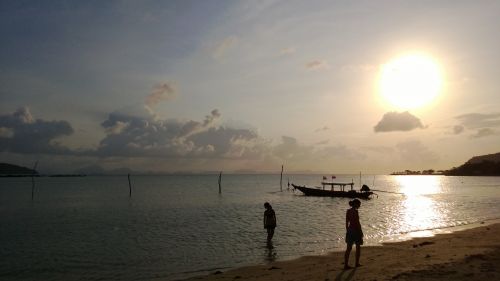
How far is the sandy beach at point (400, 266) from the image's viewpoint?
11655mm

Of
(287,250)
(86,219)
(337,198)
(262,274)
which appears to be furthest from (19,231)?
(337,198)

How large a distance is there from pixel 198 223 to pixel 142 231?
5745mm

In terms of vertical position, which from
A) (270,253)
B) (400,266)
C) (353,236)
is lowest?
(270,253)

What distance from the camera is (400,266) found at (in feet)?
44.0

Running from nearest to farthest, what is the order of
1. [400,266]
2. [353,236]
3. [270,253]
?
[400,266] → [353,236] → [270,253]

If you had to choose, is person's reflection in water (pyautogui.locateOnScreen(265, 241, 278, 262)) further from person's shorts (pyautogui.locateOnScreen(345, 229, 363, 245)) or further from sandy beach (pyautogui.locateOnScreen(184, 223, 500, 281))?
person's shorts (pyautogui.locateOnScreen(345, 229, 363, 245))

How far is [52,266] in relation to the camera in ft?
62.7

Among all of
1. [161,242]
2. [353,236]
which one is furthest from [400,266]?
[161,242]

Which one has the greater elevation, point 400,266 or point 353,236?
point 353,236

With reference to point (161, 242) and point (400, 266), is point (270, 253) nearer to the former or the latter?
point (161, 242)

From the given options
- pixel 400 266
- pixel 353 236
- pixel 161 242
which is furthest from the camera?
pixel 161 242

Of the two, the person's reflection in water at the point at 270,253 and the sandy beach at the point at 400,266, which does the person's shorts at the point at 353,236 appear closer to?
the sandy beach at the point at 400,266

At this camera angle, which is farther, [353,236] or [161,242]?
[161,242]

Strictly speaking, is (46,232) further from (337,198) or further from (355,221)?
(337,198)
